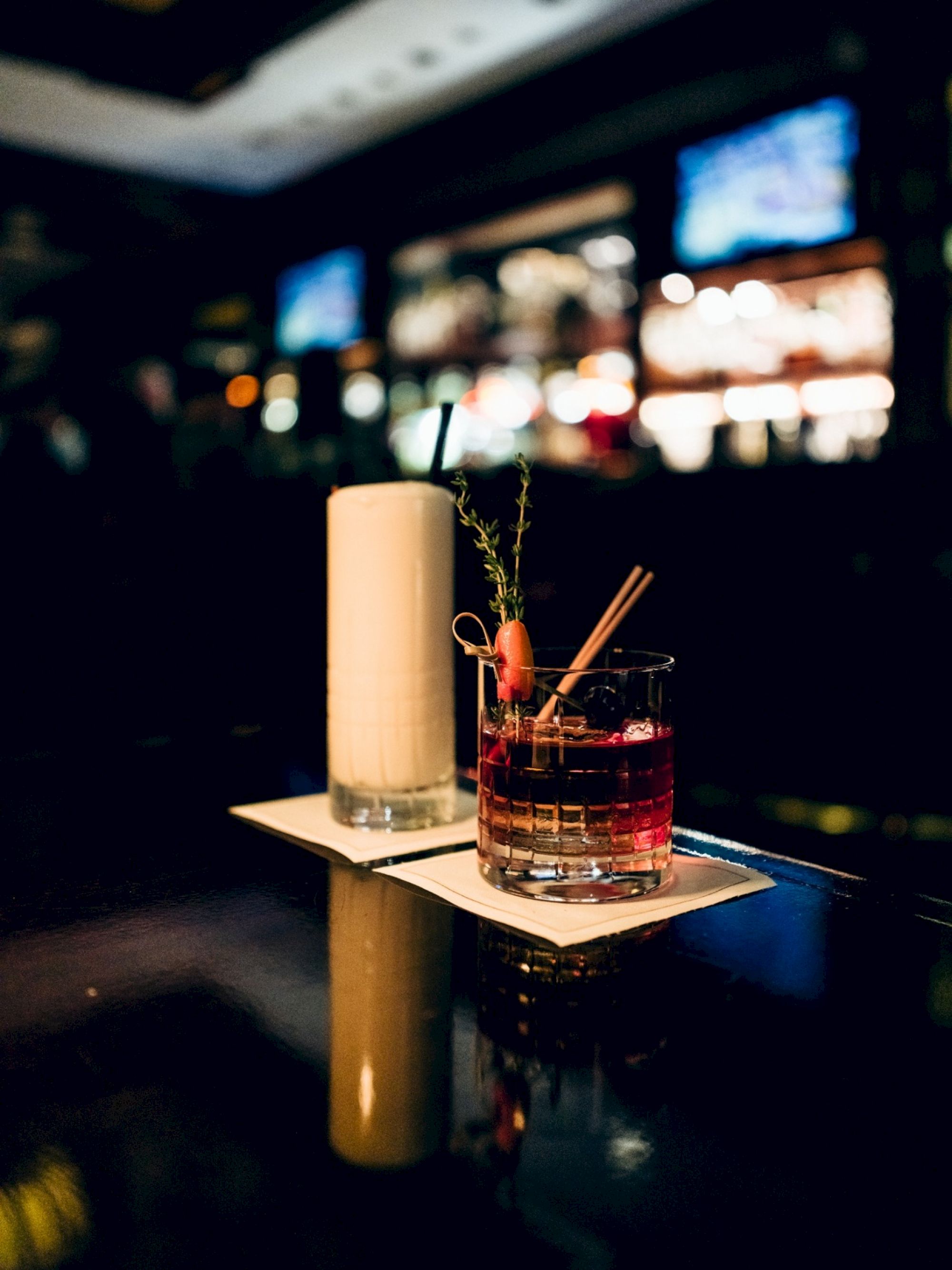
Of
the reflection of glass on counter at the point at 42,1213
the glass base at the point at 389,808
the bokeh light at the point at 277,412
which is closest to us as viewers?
the reflection of glass on counter at the point at 42,1213

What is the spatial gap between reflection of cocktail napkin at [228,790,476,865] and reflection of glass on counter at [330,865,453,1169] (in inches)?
2.7

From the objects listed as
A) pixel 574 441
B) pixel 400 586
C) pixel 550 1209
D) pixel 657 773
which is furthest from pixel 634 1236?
pixel 574 441

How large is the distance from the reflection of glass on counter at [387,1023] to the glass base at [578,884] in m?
0.06

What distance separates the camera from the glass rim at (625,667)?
0.72 meters

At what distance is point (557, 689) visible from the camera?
2.46 ft

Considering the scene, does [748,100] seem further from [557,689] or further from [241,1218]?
[241,1218]

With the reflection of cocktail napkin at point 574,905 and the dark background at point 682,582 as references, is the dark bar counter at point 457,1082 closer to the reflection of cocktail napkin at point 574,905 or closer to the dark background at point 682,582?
the reflection of cocktail napkin at point 574,905

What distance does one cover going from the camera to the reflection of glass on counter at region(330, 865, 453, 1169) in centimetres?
43

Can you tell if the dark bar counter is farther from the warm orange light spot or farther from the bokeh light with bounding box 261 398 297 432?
the bokeh light with bounding box 261 398 297 432

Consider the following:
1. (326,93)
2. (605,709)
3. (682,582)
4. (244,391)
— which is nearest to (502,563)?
(605,709)

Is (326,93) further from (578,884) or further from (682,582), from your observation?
(578,884)

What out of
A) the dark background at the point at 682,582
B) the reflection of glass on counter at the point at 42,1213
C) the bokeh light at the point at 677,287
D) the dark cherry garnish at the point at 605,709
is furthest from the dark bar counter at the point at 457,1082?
the bokeh light at the point at 677,287

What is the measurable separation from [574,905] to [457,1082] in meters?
0.25

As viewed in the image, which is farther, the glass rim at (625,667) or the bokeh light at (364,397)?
the bokeh light at (364,397)
